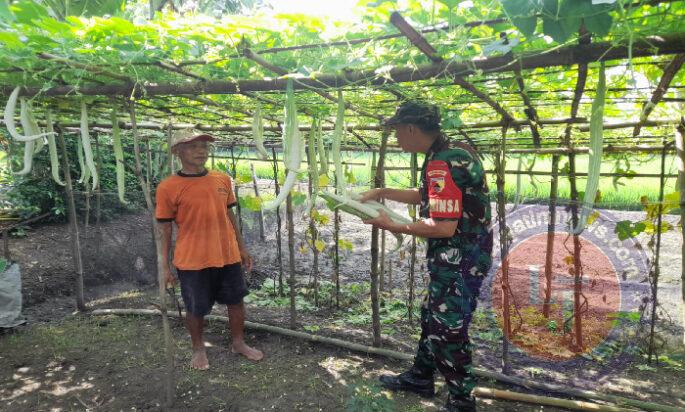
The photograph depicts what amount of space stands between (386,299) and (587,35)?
183 inches

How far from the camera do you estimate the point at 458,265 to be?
2.36m

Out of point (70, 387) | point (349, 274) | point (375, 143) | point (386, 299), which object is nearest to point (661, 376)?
point (386, 299)

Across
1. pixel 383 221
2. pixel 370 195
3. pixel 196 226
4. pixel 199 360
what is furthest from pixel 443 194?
pixel 199 360

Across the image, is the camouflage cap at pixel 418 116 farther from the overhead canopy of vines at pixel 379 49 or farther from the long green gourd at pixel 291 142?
the long green gourd at pixel 291 142

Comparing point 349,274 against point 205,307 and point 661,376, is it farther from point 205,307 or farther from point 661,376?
point 661,376

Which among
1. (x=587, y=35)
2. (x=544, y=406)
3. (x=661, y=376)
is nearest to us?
(x=587, y=35)

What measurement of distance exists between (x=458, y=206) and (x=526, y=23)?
111 cm

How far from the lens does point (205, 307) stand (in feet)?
10.6

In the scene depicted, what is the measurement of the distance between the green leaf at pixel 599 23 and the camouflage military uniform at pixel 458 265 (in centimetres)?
110

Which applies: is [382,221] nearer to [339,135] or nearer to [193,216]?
[339,135]

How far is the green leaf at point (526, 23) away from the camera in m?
1.23

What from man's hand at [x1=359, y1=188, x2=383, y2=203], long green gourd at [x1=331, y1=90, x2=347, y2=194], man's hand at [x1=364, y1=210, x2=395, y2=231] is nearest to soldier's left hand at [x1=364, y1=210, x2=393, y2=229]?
man's hand at [x1=364, y1=210, x2=395, y2=231]

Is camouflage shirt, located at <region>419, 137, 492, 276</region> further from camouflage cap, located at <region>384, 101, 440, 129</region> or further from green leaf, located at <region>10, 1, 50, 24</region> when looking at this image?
green leaf, located at <region>10, 1, 50, 24</region>

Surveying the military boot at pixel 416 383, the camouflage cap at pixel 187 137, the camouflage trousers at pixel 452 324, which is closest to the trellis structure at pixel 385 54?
the camouflage cap at pixel 187 137
